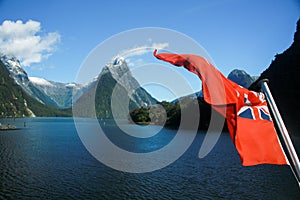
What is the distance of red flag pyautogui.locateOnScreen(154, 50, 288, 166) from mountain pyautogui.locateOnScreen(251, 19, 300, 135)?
65.8m

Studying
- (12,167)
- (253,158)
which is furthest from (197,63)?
(12,167)

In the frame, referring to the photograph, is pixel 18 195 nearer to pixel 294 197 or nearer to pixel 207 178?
pixel 207 178

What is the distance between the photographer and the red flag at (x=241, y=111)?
407 centimetres

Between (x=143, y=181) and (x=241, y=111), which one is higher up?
(x=241, y=111)

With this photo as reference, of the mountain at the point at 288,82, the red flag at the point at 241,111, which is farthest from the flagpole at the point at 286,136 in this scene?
the mountain at the point at 288,82

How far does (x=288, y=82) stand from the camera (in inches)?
3221

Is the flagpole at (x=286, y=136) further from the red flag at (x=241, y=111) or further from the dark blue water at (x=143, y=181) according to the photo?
the dark blue water at (x=143, y=181)

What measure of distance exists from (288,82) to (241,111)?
86678mm

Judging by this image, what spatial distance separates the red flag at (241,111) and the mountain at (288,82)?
216ft

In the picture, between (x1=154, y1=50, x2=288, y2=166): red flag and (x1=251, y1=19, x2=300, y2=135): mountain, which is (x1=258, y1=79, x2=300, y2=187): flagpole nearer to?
(x1=154, y1=50, x2=288, y2=166): red flag

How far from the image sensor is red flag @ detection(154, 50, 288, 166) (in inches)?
160

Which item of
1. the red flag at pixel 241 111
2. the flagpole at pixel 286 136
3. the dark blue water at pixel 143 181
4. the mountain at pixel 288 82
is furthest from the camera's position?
the mountain at pixel 288 82

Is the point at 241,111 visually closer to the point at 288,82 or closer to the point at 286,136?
the point at 286,136

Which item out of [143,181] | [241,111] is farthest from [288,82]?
[241,111]
